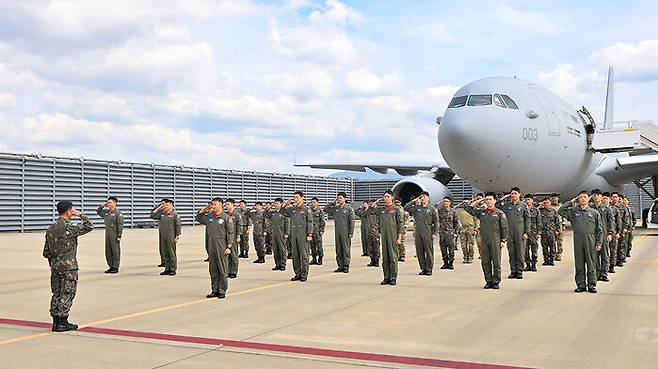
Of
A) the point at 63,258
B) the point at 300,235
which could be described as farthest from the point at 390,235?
the point at 63,258

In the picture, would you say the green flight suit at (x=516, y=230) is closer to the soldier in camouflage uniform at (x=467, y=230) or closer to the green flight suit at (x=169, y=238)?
the soldier in camouflage uniform at (x=467, y=230)

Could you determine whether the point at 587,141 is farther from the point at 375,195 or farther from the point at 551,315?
the point at 375,195

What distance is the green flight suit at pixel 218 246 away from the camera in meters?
9.60

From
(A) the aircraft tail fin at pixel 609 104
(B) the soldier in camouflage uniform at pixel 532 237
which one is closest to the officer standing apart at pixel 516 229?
(B) the soldier in camouflage uniform at pixel 532 237

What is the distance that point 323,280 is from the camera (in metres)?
11.7

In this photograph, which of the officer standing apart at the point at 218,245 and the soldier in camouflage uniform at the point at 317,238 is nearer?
the officer standing apart at the point at 218,245

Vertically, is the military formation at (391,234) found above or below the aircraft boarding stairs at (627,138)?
below

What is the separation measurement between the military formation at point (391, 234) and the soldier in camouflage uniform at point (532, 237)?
0.02m

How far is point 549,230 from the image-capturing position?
14117mm

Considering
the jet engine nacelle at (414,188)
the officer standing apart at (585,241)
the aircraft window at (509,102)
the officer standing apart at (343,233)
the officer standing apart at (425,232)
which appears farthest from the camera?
the jet engine nacelle at (414,188)

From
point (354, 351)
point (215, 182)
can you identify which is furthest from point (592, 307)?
point (215, 182)

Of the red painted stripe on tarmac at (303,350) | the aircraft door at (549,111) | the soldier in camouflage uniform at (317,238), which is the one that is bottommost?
the red painted stripe on tarmac at (303,350)

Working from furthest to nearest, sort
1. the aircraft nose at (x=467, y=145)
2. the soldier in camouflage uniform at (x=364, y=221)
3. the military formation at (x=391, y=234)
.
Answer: the aircraft nose at (x=467, y=145) < the soldier in camouflage uniform at (x=364, y=221) < the military formation at (x=391, y=234)

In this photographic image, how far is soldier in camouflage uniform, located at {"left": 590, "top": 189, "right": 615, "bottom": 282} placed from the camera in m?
11.1
